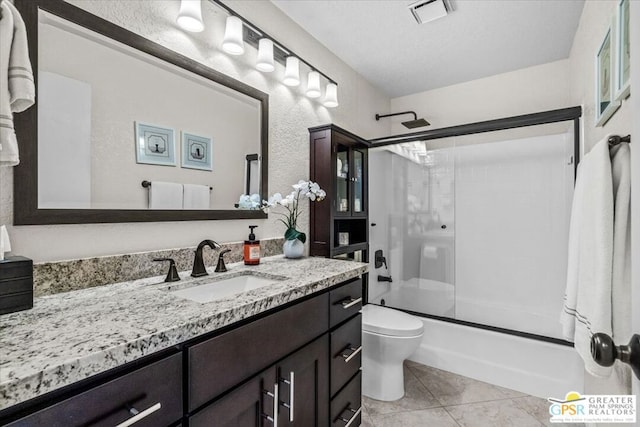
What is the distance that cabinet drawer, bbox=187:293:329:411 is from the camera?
0.76 meters

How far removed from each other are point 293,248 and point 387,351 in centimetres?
91

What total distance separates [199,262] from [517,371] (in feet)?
7.43

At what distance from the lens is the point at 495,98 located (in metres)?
2.79

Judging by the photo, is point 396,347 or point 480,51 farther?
point 480,51

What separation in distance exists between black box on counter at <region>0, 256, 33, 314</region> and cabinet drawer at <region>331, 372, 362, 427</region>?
113 centimetres

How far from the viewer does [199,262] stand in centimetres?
132

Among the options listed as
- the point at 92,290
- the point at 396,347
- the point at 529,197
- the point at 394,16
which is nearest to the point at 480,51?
the point at 394,16

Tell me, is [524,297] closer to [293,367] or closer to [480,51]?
[480,51]

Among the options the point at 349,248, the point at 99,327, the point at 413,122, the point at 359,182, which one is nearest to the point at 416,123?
the point at 413,122

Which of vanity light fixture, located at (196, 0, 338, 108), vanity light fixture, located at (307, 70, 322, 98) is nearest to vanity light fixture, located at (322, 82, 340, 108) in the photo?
vanity light fixture, located at (196, 0, 338, 108)

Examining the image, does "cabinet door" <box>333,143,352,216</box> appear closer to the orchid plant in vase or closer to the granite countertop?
the orchid plant in vase

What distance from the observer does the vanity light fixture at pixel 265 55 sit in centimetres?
168

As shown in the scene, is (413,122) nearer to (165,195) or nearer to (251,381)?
(165,195)

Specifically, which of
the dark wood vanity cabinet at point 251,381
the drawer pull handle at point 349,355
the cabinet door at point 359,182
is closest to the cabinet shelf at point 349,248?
the cabinet door at point 359,182
